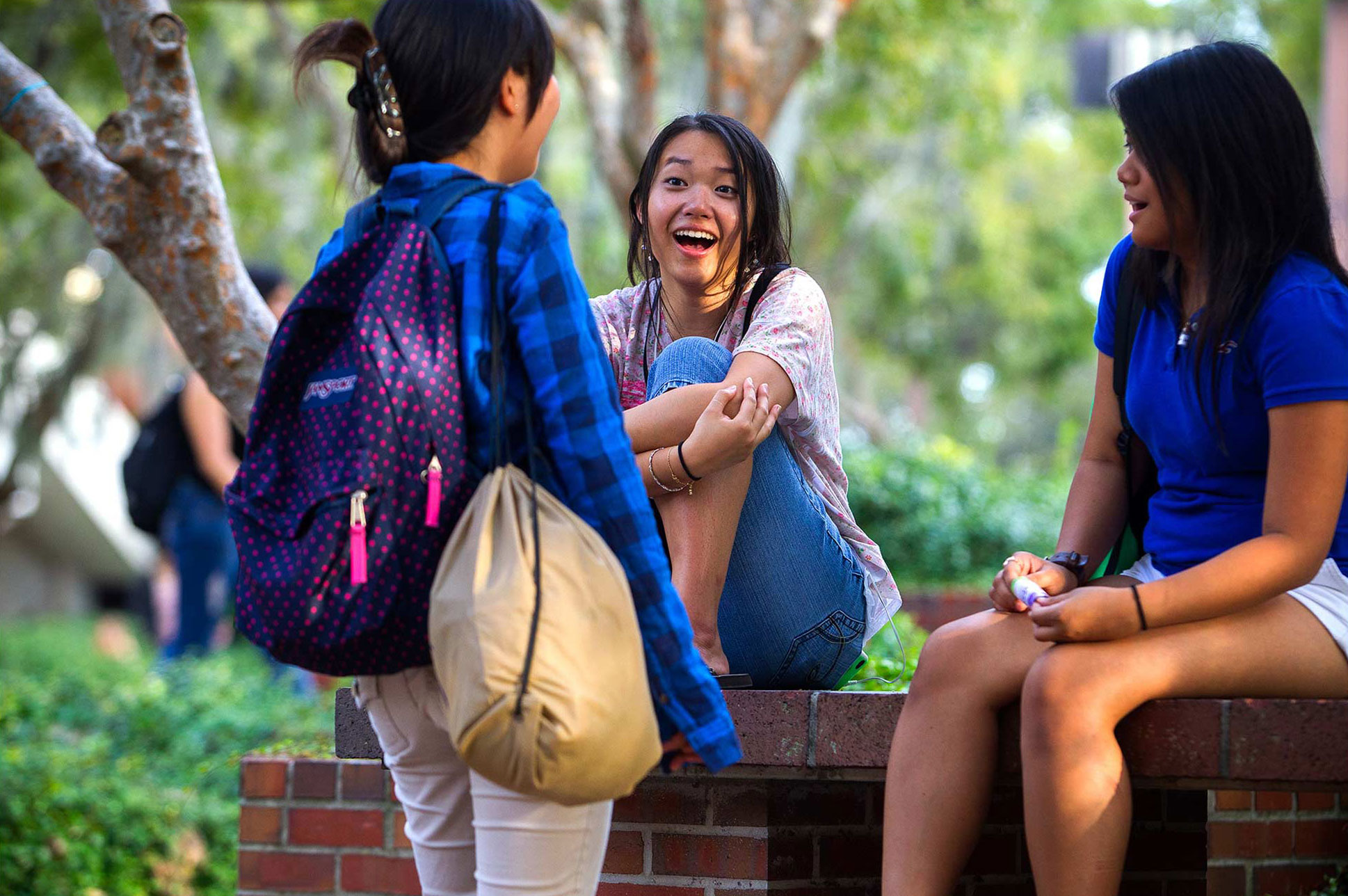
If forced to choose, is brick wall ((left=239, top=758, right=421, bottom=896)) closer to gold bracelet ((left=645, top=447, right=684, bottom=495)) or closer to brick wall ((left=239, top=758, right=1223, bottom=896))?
brick wall ((left=239, top=758, right=1223, bottom=896))

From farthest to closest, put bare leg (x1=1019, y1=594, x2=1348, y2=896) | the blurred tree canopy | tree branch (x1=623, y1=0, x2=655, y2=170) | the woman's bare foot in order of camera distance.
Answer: the blurred tree canopy < tree branch (x1=623, y1=0, x2=655, y2=170) < the woman's bare foot < bare leg (x1=1019, y1=594, x2=1348, y2=896)

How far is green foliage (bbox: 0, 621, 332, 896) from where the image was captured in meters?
5.06

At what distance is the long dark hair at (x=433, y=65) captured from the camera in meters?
2.23

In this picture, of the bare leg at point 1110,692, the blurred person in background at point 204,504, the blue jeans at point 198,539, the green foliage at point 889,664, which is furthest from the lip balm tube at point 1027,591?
the blue jeans at point 198,539

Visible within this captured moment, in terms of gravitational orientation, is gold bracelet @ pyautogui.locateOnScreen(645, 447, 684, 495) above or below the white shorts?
above

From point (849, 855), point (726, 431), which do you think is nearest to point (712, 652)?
point (726, 431)

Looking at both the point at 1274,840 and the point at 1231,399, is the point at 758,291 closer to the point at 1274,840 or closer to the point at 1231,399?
the point at 1231,399

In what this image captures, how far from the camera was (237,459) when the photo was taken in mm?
6738

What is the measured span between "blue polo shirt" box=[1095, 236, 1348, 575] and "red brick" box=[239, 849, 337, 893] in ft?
7.30

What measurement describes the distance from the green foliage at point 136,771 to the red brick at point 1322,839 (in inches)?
99.3

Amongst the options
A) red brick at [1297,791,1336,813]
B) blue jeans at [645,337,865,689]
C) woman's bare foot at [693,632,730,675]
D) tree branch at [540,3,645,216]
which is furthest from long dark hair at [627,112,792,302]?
tree branch at [540,3,645,216]

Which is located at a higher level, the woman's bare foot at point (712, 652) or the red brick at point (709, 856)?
the woman's bare foot at point (712, 652)

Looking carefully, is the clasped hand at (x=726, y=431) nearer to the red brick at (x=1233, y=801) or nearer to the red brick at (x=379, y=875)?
the red brick at (x=1233, y=801)

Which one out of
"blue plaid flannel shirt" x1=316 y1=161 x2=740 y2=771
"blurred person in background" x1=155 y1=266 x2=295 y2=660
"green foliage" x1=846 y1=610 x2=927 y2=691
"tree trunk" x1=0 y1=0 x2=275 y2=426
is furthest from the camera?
"blurred person in background" x1=155 y1=266 x2=295 y2=660
